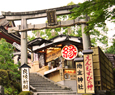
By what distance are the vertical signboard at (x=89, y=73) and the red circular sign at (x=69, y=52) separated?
28.7 feet

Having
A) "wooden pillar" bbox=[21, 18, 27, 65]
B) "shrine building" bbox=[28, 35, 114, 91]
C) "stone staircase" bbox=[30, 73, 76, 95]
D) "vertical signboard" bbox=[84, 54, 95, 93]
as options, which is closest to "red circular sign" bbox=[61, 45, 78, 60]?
"shrine building" bbox=[28, 35, 114, 91]

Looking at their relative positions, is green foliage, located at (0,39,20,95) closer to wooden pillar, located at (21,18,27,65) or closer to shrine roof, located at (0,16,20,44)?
wooden pillar, located at (21,18,27,65)

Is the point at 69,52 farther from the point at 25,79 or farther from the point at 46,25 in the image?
the point at 25,79

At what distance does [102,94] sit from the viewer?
11211 millimetres

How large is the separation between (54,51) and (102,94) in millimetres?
13388

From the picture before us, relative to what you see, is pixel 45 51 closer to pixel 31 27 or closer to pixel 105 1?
pixel 31 27

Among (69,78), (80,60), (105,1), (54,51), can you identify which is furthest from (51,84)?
(105,1)

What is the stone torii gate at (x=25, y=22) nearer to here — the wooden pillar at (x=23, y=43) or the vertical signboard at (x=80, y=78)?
the wooden pillar at (x=23, y=43)

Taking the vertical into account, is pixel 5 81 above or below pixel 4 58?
below

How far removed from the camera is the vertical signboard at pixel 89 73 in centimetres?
1159

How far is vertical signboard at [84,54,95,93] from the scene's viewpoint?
11.6 meters

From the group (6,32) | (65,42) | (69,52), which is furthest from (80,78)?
(6,32)

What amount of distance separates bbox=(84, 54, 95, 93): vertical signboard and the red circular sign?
8.75 m

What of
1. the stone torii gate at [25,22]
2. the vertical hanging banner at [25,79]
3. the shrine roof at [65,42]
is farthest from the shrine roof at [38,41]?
the vertical hanging banner at [25,79]
